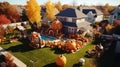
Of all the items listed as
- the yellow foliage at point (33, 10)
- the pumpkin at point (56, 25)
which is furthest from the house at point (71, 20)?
the yellow foliage at point (33, 10)

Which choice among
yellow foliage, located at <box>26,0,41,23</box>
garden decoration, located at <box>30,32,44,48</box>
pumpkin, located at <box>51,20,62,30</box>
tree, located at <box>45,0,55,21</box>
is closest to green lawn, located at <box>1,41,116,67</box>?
garden decoration, located at <box>30,32,44,48</box>

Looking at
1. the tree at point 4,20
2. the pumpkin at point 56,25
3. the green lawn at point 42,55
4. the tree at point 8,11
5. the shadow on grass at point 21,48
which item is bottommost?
the green lawn at point 42,55

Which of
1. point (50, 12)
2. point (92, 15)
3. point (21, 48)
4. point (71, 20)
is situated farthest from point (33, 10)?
point (92, 15)

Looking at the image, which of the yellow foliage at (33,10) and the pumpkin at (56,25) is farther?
the yellow foliage at (33,10)

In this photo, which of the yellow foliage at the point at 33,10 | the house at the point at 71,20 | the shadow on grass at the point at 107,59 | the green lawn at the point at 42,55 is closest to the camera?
the green lawn at the point at 42,55

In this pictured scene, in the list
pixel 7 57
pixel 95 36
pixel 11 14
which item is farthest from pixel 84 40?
pixel 11 14

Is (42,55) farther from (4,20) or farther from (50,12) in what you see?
(50,12)

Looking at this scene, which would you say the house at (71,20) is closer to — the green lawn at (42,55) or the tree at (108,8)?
the green lawn at (42,55)

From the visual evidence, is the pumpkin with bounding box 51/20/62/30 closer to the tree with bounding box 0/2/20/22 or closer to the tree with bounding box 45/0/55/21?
the tree with bounding box 45/0/55/21
